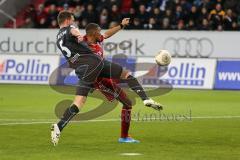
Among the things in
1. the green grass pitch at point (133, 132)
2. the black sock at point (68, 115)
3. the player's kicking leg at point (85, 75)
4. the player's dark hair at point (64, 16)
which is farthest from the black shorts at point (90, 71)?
the green grass pitch at point (133, 132)

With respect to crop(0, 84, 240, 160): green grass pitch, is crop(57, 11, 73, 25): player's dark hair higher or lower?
higher

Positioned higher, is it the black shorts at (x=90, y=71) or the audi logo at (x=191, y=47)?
the black shorts at (x=90, y=71)

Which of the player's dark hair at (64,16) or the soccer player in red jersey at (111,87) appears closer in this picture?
the player's dark hair at (64,16)

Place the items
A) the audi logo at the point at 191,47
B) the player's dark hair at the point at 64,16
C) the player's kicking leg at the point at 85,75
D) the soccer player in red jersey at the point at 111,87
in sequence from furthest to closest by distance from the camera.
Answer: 1. the audi logo at the point at 191,47
2. the soccer player in red jersey at the point at 111,87
3. the player's dark hair at the point at 64,16
4. the player's kicking leg at the point at 85,75

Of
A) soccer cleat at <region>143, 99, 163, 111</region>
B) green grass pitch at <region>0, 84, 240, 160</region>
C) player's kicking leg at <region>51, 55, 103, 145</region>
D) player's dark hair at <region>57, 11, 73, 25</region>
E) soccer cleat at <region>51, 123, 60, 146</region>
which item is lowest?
green grass pitch at <region>0, 84, 240, 160</region>

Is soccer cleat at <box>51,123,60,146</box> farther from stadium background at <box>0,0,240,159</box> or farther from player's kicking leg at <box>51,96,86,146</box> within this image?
stadium background at <box>0,0,240,159</box>

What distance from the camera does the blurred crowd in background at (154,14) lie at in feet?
102

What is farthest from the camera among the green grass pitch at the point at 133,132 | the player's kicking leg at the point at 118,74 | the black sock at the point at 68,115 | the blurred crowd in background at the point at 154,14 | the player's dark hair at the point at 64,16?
the blurred crowd in background at the point at 154,14

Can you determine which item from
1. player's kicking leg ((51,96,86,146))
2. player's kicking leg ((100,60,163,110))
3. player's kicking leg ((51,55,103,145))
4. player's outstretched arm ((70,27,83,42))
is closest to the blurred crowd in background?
player's kicking leg ((100,60,163,110))

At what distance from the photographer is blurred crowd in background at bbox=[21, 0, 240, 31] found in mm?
31047

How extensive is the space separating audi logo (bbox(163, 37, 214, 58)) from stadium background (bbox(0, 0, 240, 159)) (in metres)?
0.04

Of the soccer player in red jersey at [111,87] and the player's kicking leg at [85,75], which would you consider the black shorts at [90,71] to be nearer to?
the player's kicking leg at [85,75]

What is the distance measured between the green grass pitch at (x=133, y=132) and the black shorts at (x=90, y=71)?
1.03 metres

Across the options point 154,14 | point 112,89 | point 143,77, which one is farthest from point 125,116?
point 154,14
